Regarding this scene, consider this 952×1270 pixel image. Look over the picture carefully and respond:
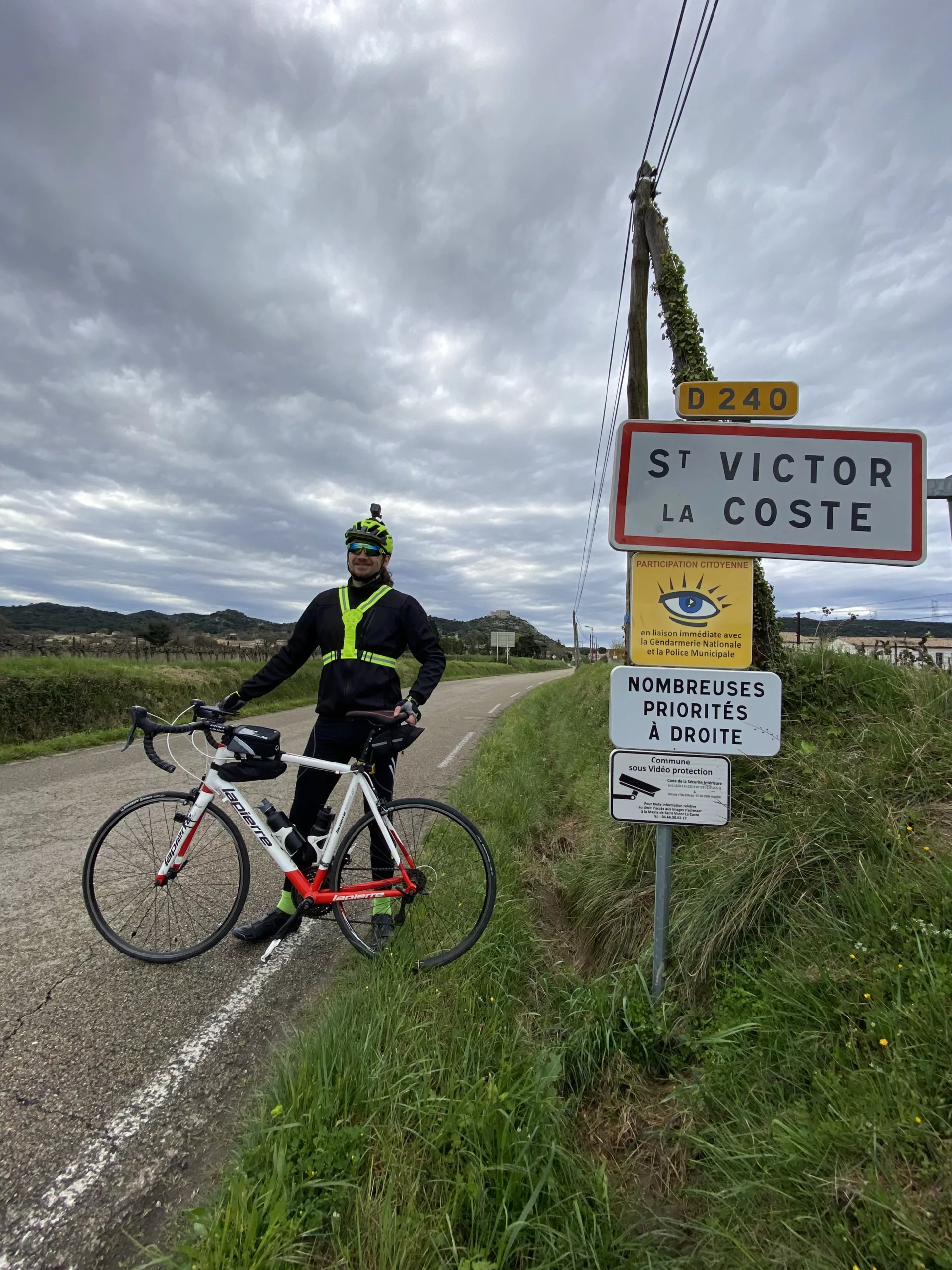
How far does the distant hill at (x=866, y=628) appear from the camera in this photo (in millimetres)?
3986

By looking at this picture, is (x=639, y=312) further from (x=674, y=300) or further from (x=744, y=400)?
(x=744, y=400)

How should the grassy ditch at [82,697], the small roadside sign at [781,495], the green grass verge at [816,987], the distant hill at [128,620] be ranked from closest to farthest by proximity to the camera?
the green grass verge at [816,987] → the small roadside sign at [781,495] → the grassy ditch at [82,697] → the distant hill at [128,620]

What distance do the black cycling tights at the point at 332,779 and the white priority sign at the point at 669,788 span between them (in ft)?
4.08

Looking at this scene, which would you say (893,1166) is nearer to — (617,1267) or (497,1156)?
(617,1267)

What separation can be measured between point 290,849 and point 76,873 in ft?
6.29

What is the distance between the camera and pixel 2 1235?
1.47 metres

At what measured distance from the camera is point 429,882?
3.31m

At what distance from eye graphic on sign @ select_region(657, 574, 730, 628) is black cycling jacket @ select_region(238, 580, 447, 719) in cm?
122

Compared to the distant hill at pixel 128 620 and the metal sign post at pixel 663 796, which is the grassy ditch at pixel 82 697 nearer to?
the metal sign post at pixel 663 796

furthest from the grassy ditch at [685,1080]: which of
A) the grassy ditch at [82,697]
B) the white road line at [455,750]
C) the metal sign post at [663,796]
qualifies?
the grassy ditch at [82,697]

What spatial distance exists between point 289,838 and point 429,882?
90cm

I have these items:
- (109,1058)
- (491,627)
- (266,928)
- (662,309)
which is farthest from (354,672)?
(491,627)

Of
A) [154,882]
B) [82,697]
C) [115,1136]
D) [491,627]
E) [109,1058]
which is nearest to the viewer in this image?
[115,1136]

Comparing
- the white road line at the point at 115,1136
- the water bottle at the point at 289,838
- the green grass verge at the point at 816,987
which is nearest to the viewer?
the green grass verge at the point at 816,987
